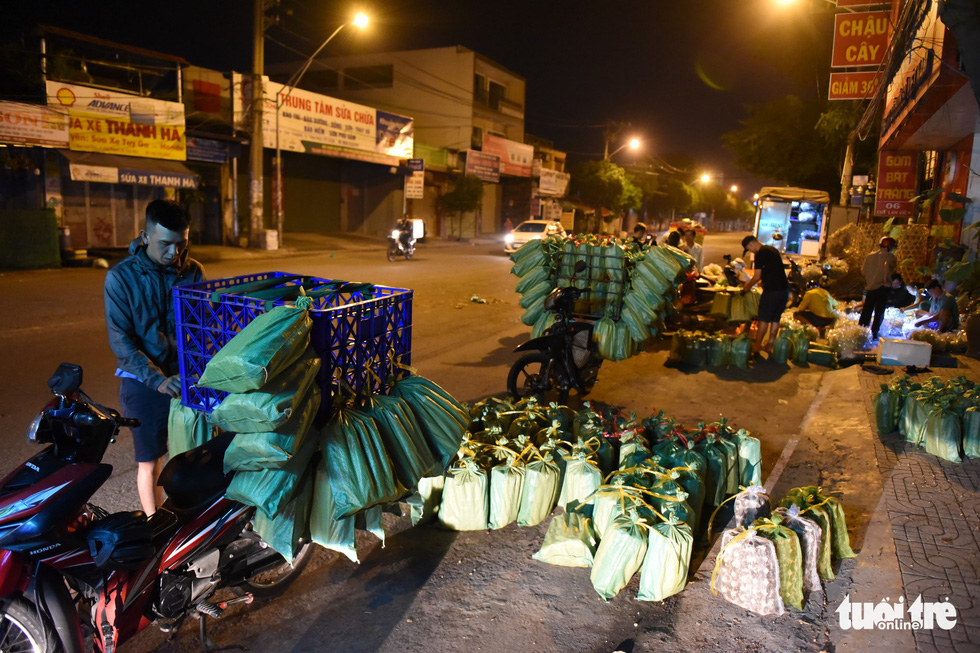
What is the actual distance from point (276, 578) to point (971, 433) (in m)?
4.74

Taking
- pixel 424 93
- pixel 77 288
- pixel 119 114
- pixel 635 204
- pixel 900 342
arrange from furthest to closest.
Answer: pixel 635 204 < pixel 424 93 < pixel 119 114 < pixel 77 288 < pixel 900 342

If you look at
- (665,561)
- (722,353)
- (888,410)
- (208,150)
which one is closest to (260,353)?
(665,561)

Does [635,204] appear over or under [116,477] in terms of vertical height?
over

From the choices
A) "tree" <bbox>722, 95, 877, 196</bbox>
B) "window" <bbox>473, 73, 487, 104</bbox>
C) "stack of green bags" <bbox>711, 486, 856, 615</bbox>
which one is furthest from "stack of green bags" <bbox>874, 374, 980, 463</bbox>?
"window" <bbox>473, 73, 487, 104</bbox>

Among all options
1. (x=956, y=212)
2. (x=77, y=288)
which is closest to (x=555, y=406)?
(x=956, y=212)

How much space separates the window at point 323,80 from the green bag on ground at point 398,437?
42473 millimetres

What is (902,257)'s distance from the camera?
1298cm

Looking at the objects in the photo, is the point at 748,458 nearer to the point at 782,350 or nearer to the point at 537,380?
the point at 537,380

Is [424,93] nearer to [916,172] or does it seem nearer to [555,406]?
[916,172]

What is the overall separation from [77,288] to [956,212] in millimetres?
15235

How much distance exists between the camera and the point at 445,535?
3.69 m

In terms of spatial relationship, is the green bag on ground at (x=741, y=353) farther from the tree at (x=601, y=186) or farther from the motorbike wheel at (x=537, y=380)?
the tree at (x=601, y=186)

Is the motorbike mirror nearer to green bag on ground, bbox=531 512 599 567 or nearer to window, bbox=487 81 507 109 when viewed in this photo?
green bag on ground, bbox=531 512 599 567

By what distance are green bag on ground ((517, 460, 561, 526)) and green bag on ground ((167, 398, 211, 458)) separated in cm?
173
